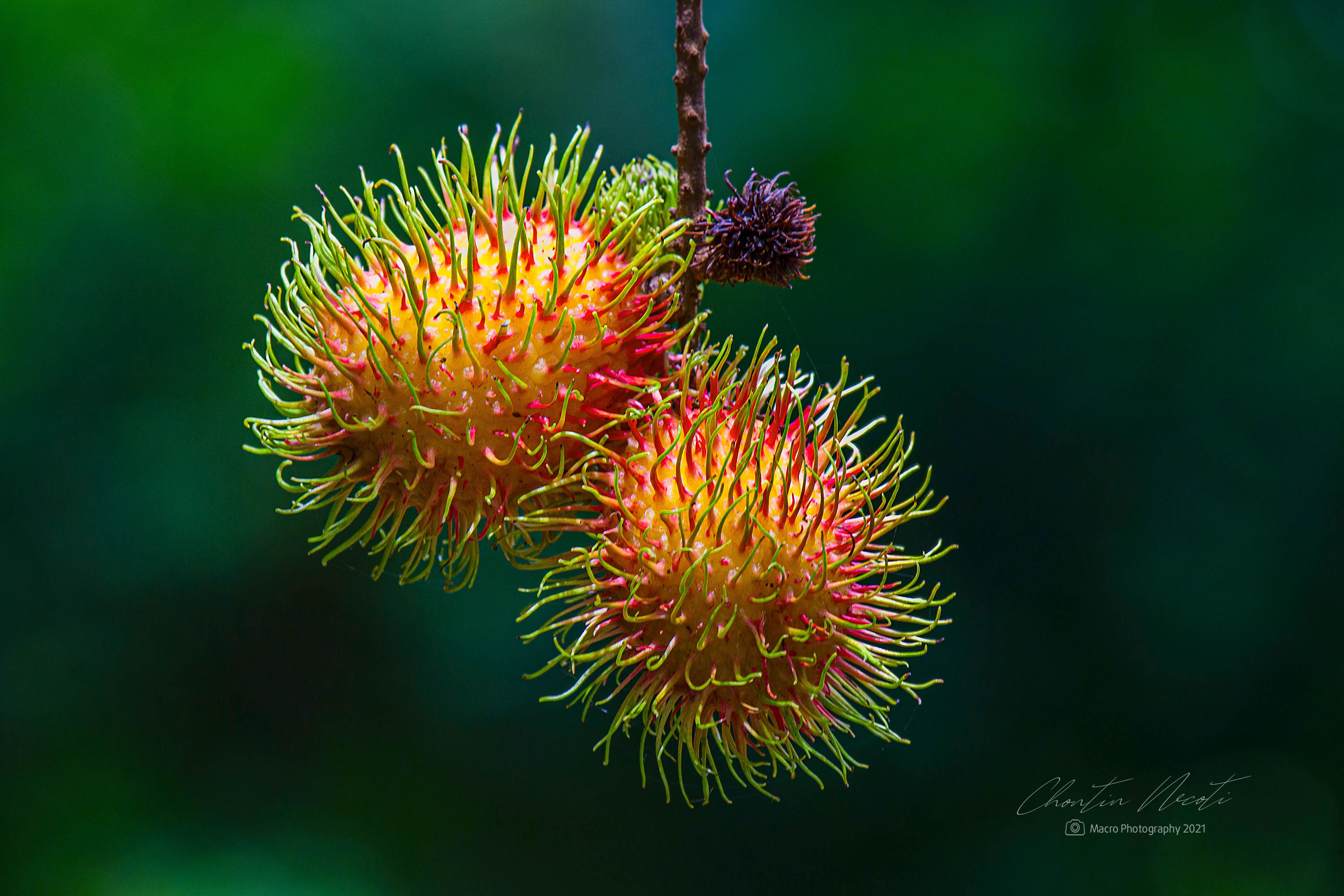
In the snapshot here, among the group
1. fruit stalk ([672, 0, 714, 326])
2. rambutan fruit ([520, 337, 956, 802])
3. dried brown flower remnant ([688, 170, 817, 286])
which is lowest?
rambutan fruit ([520, 337, 956, 802])

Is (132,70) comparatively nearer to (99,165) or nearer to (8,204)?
(99,165)

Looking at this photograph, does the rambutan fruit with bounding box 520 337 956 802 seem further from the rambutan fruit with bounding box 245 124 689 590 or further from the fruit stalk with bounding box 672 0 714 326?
the fruit stalk with bounding box 672 0 714 326

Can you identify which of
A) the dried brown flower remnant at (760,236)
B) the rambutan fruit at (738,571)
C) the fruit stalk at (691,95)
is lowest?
the rambutan fruit at (738,571)

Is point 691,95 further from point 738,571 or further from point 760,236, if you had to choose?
point 738,571

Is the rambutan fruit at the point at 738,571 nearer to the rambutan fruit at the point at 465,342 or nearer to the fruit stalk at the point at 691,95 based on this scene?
the rambutan fruit at the point at 465,342

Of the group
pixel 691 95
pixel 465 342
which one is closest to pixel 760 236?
pixel 691 95

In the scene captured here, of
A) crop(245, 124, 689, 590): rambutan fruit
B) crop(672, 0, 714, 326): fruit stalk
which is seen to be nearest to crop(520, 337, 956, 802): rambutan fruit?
crop(245, 124, 689, 590): rambutan fruit

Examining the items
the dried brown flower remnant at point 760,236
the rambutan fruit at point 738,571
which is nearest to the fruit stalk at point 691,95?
the dried brown flower remnant at point 760,236
